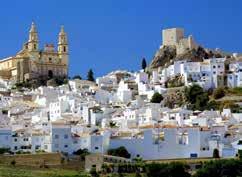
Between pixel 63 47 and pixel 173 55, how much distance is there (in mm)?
13682

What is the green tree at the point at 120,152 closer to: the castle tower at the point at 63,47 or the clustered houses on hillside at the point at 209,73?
the clustered houses on hillside at the point at 209,73

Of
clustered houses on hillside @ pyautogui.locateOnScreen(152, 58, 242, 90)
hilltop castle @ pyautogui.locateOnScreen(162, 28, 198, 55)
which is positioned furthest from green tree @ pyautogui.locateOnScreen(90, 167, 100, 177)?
hilltop castle @ pyautogui.locateOnScreen(162, 28, 198, 55)

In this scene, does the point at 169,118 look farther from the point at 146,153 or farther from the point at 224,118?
the point at 146,153

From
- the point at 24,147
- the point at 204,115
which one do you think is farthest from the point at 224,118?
the point at 24,147

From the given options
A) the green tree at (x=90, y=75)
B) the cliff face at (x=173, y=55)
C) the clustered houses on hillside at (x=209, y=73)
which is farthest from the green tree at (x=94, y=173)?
the green tree at (x=90, y=75)

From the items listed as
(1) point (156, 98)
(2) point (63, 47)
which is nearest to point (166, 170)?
(1) point (156, 98)

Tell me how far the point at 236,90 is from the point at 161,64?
50.0 ft

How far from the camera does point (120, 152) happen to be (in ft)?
196

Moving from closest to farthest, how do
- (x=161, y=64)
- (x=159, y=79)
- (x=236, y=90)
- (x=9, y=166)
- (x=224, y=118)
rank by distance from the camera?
(x=9, y=166) < (x=224, y=118) < (x=236, y=90) < (x=159, y=79) < (x=161, y=64)

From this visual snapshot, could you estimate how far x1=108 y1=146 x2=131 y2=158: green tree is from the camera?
59625 mm

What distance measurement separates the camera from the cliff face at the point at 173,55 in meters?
90.4

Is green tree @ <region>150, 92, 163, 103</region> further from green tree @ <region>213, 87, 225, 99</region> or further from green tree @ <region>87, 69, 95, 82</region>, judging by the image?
green tree @ <region>87, 69, 95, 82</region>

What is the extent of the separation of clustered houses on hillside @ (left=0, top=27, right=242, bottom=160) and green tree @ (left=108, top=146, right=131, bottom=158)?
36cm

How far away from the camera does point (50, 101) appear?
269 feet
